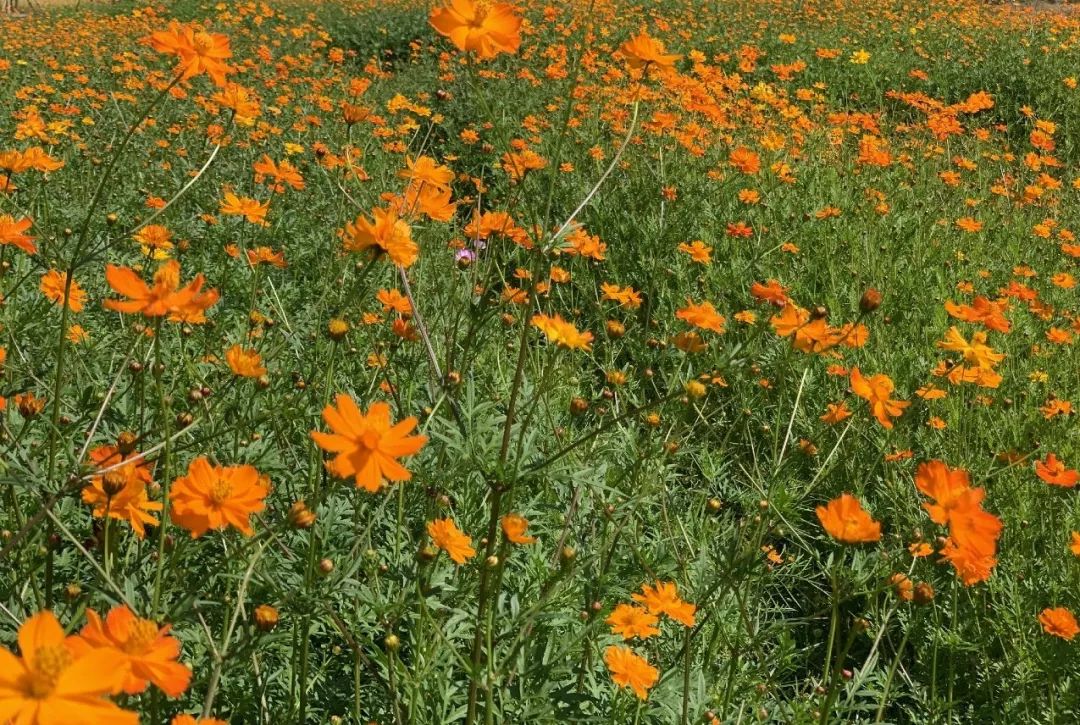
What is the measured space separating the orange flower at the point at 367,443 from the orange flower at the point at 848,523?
0.53 m

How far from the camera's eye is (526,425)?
→ 1.07 meters

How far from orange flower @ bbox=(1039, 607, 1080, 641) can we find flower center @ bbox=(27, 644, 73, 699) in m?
1.61

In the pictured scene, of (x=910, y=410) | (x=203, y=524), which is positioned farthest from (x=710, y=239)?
(x=203, y=524)

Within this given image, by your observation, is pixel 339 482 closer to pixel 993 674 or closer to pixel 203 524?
pixel 203 524

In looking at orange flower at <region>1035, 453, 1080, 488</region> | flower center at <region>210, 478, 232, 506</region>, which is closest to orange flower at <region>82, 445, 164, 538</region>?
flower center at <region>210, 478, 232, 506</region>

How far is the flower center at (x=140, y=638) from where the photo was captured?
67cm

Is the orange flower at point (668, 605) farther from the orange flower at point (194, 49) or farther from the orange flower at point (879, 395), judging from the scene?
the orange flower at point (194, 49)

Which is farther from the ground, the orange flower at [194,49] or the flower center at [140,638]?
the orange flower at [194,49]

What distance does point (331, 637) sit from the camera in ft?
4.80

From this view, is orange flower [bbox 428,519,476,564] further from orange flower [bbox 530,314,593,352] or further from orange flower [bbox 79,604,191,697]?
orange flower [bbox 79,604,191,697]

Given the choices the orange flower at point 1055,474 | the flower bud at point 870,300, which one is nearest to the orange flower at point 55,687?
the flower bud at point 870,300

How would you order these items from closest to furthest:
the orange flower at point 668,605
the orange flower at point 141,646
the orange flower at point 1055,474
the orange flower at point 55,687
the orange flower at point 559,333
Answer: the orange flower at point 55,687, the orange flower at point 141,646, the orange flower at point 668,605, the orange flower at point 559,333, the orange flower at point 1055,474

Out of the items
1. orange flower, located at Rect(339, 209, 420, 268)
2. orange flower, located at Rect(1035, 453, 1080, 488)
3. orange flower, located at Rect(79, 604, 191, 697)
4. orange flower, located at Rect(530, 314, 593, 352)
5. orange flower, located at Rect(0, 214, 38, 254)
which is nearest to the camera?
orange flower, located at Rect(79, 604, 191, 697)

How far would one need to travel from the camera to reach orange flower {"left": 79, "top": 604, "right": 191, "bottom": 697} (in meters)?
0.65
